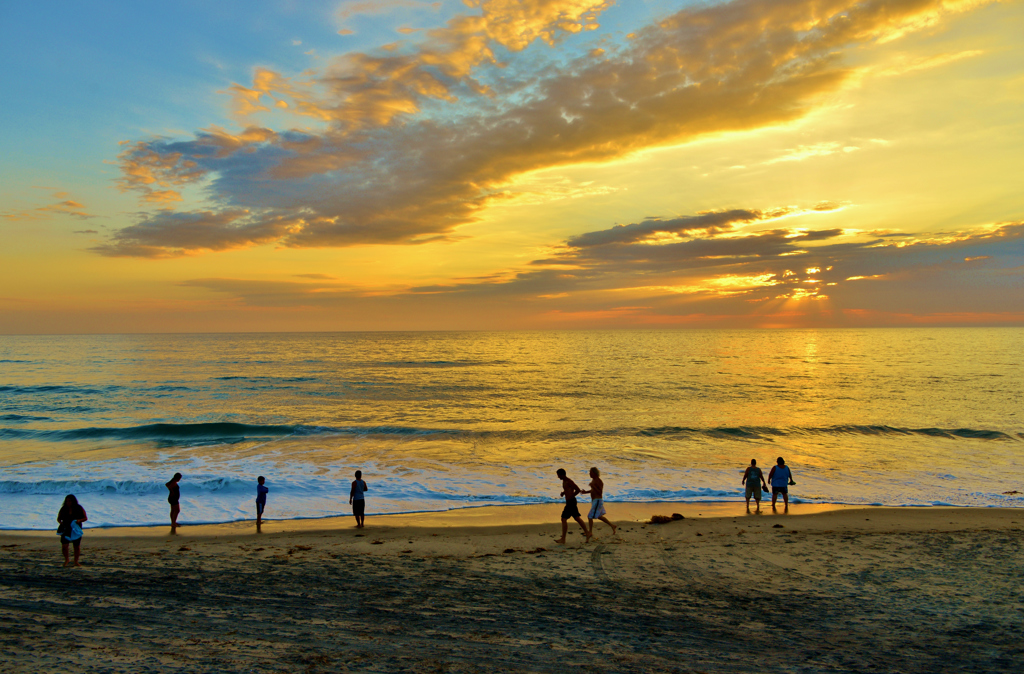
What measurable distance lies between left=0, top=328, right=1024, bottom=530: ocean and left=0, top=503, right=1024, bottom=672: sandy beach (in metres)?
4.26

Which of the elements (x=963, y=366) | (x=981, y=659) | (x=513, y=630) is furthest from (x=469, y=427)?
(x=963, y=366)

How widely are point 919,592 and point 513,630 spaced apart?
741 cm

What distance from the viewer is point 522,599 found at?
29.2 ft

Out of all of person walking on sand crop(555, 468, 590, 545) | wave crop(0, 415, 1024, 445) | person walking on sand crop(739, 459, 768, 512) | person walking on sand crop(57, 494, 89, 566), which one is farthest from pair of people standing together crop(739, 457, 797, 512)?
person walking on sand crop(57, 494, 89, 566)

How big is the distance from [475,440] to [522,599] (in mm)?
18900

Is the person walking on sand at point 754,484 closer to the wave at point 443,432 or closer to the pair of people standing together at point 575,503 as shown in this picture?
the pair of people standing together at point 575,503

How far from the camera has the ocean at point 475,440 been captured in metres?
18.2

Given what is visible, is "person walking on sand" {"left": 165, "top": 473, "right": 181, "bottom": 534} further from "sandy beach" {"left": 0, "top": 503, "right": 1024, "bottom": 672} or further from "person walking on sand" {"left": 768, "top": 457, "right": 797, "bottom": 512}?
"person walking on sand" {"left": 768, "top": 457, "right": 797, "bottom": 512}

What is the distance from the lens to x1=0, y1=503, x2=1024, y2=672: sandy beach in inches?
265

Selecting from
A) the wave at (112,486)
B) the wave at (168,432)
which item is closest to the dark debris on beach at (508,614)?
the wave at (112,486)

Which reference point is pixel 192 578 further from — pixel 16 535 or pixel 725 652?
pixel 725 652

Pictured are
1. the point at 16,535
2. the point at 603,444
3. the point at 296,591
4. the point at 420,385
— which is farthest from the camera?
the point at 420,385

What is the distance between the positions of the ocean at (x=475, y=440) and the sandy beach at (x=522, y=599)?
14.0 feet

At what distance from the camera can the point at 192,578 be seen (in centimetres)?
980
